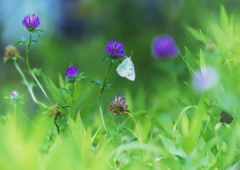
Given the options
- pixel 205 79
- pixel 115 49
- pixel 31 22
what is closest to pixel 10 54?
pixel 31 22

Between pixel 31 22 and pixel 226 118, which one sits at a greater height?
pixel 31 22

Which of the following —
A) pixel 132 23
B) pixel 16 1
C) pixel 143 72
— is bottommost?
pixel 143 72

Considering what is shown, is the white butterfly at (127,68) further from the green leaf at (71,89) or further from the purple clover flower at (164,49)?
the purple clover flower at (164,49)

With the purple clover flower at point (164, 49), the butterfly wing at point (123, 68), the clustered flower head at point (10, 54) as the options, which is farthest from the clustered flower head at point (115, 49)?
the purple clover flower at point (164, 49)

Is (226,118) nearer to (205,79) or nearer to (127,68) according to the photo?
(205,79)

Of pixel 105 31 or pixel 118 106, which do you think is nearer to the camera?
pixel 118 106

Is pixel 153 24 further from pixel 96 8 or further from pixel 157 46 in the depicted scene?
pixel 157 46

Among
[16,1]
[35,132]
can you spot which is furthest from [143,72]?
[35,132]
